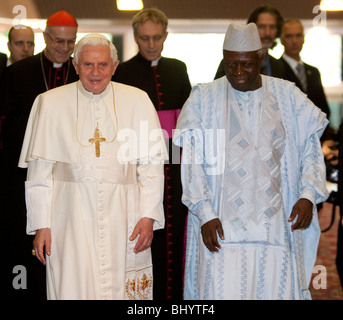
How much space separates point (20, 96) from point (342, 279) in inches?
107

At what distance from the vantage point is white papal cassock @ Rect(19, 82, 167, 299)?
13.5 feet

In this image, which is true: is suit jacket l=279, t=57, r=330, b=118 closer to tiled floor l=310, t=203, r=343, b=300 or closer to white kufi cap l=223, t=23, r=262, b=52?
tiled floor l=310, t=203, r=343, b=300

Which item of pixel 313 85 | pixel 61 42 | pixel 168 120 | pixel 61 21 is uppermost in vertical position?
pixel 61 21

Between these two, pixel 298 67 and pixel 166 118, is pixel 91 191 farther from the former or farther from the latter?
pixel 298 67

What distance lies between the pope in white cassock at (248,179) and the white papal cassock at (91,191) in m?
0.26

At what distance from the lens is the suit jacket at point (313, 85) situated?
5.84 m

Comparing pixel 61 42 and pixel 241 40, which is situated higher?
pixel 61 42

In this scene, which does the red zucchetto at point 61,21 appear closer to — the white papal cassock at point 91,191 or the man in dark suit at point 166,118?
the man in dark suit at point 166,118

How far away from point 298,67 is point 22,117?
2085mm

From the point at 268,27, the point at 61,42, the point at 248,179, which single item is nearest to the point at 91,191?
the point at 248,179

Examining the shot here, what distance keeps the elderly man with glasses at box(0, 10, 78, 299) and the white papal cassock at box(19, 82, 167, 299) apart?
96 centimetres

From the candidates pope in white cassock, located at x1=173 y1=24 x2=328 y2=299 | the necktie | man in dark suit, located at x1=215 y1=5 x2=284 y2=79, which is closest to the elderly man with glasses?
pope in white cassock, located at x1=173 y1=24 x2=328 y2=299

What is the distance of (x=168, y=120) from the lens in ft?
17.4

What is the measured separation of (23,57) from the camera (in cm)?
599
